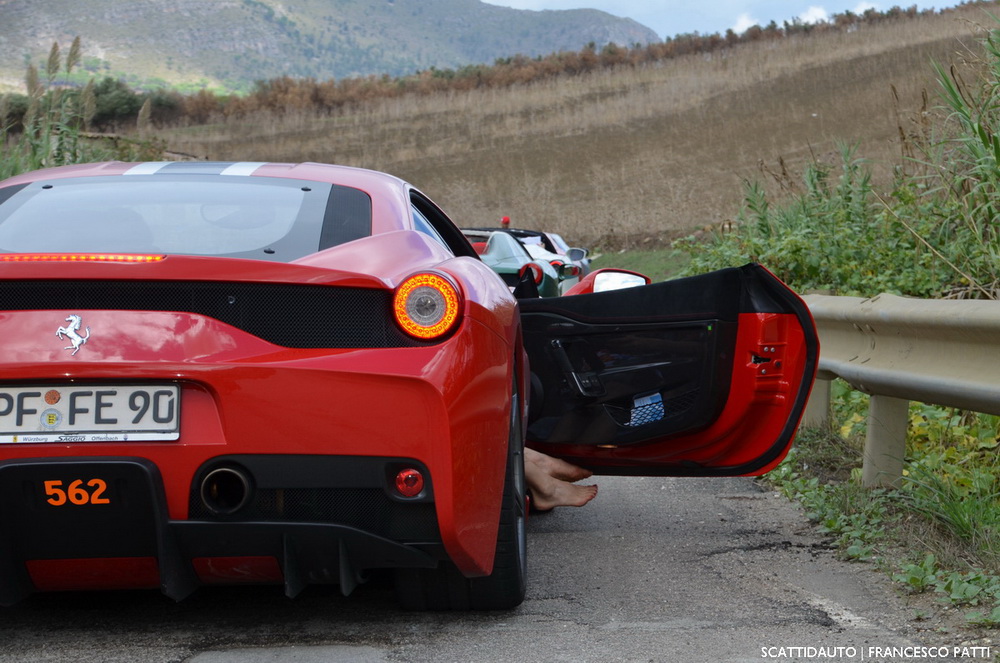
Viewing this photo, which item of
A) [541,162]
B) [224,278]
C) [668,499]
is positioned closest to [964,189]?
[668,499]

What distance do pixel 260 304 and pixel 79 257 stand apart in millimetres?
448

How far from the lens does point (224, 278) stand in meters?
2.97

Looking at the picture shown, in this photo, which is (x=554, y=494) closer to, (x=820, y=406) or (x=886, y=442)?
(x=886, y=442)

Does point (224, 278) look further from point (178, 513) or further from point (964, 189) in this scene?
point (964, 189)

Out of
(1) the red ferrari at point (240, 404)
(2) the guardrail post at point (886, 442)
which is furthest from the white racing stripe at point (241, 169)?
(2) the guardrail post at point (886, 442)

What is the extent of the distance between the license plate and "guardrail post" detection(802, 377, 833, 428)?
13.6 feet

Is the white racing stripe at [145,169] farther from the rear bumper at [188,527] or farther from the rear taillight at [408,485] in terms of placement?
the rear taillight at [408,485]

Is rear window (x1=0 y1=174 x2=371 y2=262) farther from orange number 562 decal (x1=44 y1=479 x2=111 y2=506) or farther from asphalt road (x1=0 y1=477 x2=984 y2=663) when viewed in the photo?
asphalt road (x1=0 y1=477 x2=984 y2=663)

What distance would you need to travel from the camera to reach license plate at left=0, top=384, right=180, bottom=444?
2.90 meters

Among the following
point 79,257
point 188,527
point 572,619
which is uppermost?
point 79,257

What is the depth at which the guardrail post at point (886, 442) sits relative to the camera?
4.95 meters

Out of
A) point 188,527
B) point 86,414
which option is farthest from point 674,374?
point 86,414

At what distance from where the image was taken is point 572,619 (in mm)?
3561

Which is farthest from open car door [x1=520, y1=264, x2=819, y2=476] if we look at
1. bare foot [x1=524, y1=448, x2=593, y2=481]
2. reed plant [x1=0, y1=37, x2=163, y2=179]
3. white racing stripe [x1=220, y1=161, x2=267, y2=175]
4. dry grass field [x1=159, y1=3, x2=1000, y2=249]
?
dry grass field [x1=159, y1=3, x2=1000, y2=249]
